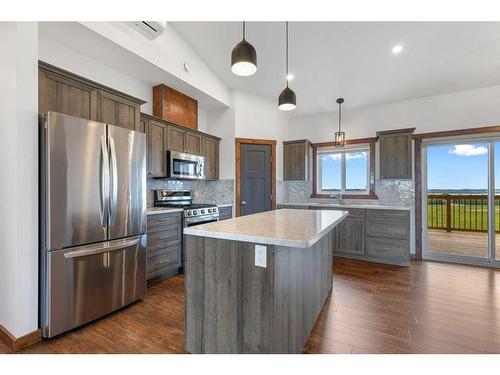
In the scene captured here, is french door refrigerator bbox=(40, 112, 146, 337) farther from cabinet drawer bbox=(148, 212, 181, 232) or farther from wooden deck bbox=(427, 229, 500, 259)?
wooden deck bbox=(427, 229, 500, 259)

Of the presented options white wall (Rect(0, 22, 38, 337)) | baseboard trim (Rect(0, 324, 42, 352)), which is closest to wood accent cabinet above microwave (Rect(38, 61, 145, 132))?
white wall (Rect(0, 22, 38, 337))

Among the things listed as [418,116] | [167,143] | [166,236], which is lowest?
[166,236]

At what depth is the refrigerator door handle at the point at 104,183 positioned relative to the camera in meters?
2.31

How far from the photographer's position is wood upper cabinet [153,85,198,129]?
3.82 meters

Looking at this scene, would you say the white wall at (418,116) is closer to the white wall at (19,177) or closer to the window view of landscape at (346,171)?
the window view of landscape at (346,171)

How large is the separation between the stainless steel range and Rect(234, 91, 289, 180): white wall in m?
1.56

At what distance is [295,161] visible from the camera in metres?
5.21

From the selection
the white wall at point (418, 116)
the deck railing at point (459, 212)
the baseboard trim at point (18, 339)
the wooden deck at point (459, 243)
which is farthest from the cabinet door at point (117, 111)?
the wooden deck at point (459, 243)

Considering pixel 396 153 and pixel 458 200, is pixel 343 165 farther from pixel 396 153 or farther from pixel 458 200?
pixel 458 200

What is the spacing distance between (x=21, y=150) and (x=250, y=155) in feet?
11.6

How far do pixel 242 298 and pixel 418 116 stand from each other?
15.3ft

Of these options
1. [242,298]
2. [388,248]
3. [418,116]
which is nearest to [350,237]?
[388,248]

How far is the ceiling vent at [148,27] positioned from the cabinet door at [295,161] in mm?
3174
